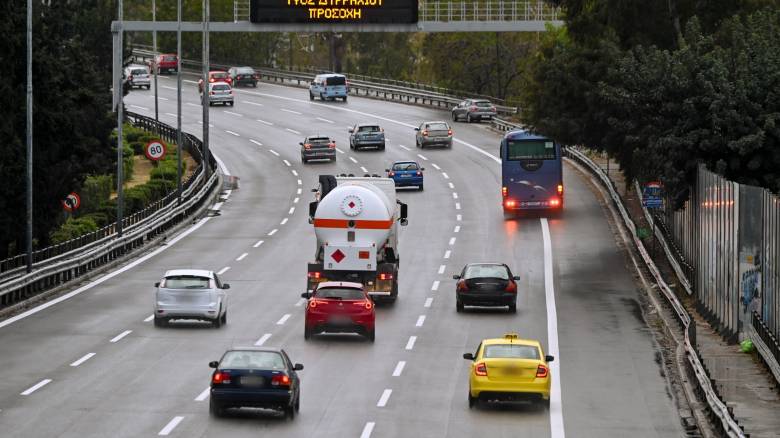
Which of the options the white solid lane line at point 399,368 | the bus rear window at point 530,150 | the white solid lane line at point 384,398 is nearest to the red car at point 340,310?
the white solid lane line at point 399,368

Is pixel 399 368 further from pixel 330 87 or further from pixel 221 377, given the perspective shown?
pixel 330 87

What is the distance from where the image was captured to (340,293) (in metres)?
37.4

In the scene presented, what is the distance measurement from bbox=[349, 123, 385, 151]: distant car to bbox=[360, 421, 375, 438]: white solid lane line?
2415 inches

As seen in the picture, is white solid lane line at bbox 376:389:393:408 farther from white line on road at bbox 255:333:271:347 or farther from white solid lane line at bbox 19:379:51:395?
white solid lane line at bbox 19:379:51:395

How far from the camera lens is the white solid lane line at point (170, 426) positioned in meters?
26.0

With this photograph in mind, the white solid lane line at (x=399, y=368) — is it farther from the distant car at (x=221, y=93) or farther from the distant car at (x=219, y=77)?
the distant car at (x=219, y=77)

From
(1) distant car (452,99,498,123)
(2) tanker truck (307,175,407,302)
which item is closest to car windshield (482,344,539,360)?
(2) tanker truck (307,175,407,302)

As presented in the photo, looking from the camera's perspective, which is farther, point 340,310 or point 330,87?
point 330,87

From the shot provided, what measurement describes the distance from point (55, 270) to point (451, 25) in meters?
51.7

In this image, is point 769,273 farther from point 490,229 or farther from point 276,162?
point 276,162

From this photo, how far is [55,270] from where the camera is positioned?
46812mm

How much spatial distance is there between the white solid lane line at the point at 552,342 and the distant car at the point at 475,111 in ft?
139

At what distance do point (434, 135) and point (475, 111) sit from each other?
16.8 m

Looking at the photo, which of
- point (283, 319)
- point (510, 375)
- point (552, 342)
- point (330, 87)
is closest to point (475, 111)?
point (330, 87)
